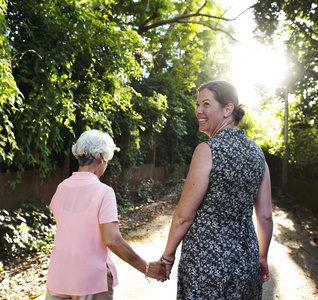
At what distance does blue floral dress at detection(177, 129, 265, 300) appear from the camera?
5.84 ft

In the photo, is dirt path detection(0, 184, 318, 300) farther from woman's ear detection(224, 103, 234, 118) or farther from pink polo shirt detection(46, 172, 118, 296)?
woman's ear detection(224, 103, 234, 118)

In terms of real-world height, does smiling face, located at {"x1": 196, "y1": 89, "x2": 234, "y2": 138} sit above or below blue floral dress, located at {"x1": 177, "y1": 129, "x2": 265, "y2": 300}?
above

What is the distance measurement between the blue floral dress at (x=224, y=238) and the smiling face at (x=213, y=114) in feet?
0.50

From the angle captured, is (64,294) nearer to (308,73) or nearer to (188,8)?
(308,73)

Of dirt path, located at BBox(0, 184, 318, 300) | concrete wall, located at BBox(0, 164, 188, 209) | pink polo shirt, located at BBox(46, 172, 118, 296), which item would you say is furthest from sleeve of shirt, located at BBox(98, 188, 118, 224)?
concrete wall, located at BBox(0, 164, 188, 209)

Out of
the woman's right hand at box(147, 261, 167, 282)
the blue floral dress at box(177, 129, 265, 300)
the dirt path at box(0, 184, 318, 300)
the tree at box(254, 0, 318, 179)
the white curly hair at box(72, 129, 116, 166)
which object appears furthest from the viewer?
the tree at box(254, 0, 318, 179)

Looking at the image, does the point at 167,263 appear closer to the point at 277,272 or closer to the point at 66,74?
the point at 277,272

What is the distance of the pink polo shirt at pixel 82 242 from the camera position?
1.86 meters

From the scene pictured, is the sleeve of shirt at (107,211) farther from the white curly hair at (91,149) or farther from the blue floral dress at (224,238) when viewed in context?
the blue floral dress at (224,238)

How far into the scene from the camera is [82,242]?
188 centimetres

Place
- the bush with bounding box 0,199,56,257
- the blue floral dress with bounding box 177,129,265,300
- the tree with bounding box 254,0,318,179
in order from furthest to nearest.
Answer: the tree with bounding box 254,0,318,179
the bush with bounding box 0,199,56,257
the blue floral dress with bounding box 177,129,265,300

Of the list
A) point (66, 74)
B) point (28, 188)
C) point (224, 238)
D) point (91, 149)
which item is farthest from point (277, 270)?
point (66, 74)

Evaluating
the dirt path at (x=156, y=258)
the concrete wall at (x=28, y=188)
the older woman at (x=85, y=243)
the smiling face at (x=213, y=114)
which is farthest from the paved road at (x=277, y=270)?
the smiling face at (x=213, y=114)

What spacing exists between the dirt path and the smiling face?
93.5 inches
